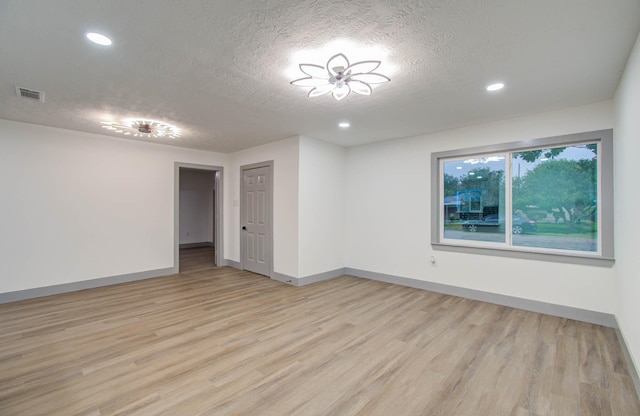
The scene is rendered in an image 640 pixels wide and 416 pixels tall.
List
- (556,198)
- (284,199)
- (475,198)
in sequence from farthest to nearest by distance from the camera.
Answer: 1. (284,199)
2. (475,198)
3. (556,198)

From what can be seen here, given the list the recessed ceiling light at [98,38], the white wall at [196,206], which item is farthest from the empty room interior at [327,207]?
the white wall at [196,206]

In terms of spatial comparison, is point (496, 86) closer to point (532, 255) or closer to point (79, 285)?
point (532, 255)

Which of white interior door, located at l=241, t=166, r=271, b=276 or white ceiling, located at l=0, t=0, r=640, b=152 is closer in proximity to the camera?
white ceiling, located at l=0, t=0, r=640, b=152

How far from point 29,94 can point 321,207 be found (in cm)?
409

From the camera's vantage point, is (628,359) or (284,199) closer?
(628,359)

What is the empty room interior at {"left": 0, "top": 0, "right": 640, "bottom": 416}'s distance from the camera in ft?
6.57

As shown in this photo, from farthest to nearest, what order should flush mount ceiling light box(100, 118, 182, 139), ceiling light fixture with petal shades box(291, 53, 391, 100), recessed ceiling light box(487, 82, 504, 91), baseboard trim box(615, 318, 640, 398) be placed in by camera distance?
flush mount ceiling light box(100, 118, 182, 139), recessed ceiling light box(487, 82, 504, 91), ceiling light fixture with petal shades box(291, 53, 391, 100), baseboard trim box(615, 318, 640, 398)

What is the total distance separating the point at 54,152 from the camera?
14.8ft

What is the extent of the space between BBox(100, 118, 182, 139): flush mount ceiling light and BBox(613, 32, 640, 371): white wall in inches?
203

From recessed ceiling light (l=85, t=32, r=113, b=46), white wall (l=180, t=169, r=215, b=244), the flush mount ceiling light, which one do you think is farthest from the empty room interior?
white wall (l=180, t=169, r=215, b=244)

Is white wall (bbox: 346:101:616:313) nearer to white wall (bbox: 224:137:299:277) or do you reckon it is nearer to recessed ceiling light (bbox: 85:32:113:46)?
white wall (bbox: 224:137:299:277)

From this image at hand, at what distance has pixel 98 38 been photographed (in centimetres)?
208

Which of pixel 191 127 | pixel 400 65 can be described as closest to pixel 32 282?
pixel 191 127

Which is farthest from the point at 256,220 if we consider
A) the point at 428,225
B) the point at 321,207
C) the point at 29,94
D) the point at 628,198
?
the point at 628,198
